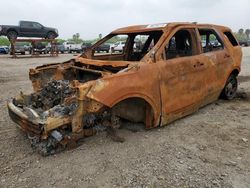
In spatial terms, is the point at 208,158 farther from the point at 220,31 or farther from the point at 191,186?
the point at 220,31

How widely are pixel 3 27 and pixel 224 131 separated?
82.2 ft

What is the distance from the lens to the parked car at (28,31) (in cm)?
2598

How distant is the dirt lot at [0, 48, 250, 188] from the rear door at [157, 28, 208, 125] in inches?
13.0

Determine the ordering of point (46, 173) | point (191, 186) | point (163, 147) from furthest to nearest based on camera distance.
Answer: point (163, 147) → point (46, 173) → point (191, 186)

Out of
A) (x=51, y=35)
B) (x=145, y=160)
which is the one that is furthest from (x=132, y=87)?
(x=51, y=35)

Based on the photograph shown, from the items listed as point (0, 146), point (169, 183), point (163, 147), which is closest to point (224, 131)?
point (163, 147)

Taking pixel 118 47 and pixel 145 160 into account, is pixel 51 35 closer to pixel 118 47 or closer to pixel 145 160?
pixel 118 47

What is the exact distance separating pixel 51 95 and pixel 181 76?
2186 mm

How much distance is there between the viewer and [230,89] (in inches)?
273

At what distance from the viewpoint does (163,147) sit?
4246 mm

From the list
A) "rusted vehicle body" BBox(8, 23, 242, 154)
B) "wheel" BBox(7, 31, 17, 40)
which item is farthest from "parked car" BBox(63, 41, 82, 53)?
"rusted vehicle body" BBox(8, 23, 242, 154)

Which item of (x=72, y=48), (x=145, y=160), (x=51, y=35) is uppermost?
(x=51, y=35)

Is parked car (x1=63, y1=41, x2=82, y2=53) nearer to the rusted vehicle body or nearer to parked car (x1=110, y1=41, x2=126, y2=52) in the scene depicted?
parked car (x1=110, y1=41, x2=126, y2=52)

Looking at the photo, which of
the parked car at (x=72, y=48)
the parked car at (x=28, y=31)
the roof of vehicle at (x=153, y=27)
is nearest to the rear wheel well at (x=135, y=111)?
the roof of vehicle at (x=153, y=27)
